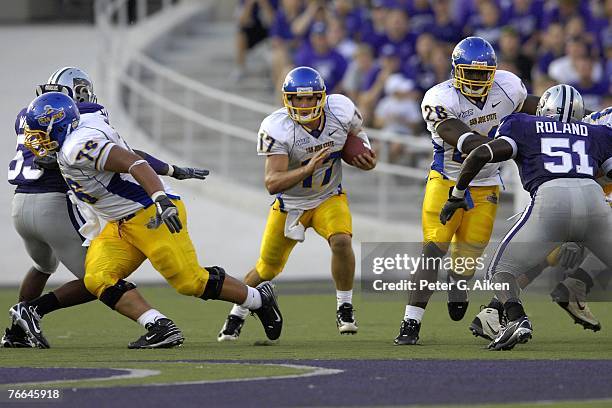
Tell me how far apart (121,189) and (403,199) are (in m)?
6.96

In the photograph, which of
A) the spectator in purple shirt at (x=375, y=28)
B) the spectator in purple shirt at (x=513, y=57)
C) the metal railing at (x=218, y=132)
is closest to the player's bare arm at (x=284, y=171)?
the metal railing at (x=218, y=132)

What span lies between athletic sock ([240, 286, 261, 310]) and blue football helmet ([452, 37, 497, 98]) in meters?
1.83

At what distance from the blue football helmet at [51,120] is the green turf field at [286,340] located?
1.25m

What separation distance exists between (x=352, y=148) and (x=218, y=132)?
817 cm

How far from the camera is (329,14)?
54.9 feet

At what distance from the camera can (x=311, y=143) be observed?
867 cm

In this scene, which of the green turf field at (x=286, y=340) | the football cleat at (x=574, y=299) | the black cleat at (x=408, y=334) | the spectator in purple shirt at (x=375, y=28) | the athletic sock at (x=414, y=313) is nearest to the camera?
the green turf field at (x=286, y=340)

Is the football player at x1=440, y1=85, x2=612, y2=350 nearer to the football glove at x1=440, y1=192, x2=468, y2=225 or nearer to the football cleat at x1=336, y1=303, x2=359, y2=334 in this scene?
the football glove at x1=440, y1=192, x2=468, y2=225

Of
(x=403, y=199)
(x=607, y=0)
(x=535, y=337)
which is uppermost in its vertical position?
(x=607, y=0)

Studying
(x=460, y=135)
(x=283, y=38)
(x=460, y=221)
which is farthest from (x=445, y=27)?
(x=460, y=135)

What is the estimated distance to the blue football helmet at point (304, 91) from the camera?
8523 millimetres

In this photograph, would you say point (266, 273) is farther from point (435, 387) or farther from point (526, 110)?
point (435, 387)

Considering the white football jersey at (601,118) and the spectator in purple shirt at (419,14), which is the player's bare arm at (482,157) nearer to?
the white football jersey at (601,118)

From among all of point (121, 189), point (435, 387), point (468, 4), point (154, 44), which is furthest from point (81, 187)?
point (154, 44)
